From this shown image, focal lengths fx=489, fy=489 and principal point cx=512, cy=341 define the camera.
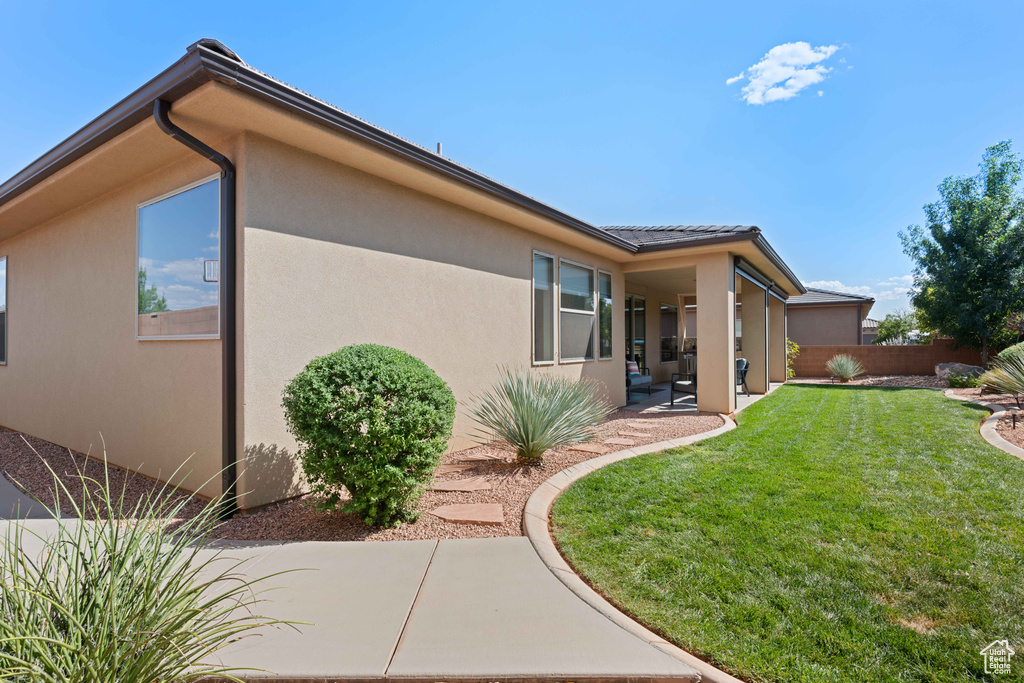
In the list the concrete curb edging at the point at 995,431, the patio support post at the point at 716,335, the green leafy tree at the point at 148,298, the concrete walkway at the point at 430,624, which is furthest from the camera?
the patio support post at the point at 716,335

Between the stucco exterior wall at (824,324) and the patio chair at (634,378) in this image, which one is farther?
the stucco exterior wall at (824,324)

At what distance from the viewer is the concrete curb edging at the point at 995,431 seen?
5.64m

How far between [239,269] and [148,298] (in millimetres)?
1886

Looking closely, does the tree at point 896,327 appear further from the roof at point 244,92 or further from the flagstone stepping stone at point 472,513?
the flagstone stepping stone at point 472,513

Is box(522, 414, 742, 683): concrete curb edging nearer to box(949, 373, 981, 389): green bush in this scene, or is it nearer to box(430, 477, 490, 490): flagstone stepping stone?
box(430, 477, 490, 490): flagstone stepping stone

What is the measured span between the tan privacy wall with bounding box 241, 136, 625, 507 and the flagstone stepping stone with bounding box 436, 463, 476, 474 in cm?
70

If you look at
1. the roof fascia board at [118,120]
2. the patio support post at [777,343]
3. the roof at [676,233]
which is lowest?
the patio support post at [777,343]

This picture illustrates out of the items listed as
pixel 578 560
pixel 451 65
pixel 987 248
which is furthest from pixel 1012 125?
pixel 578 560

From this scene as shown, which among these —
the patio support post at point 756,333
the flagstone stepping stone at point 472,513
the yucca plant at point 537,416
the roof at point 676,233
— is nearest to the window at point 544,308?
the yucca plant at point 537,416

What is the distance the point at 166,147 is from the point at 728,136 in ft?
34.0

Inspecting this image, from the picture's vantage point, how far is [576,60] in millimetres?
8164

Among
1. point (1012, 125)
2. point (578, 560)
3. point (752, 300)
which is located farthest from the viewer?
point (1012, 125)

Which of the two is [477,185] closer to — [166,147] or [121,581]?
[166,147]

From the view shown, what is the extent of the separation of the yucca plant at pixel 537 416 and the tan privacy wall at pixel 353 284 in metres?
0.91
